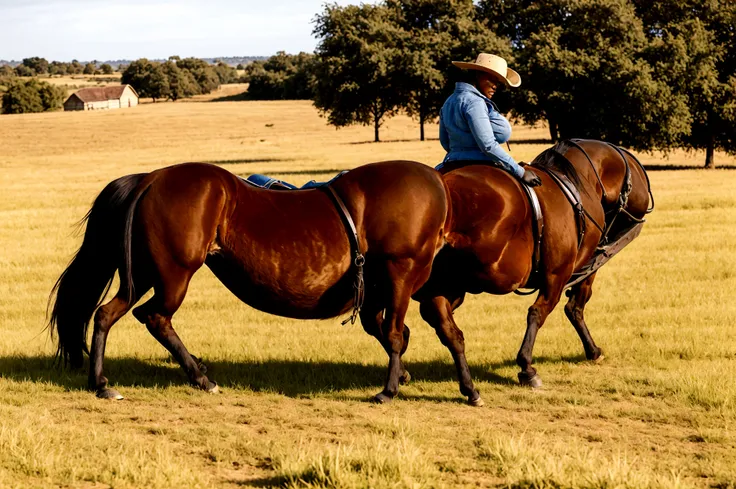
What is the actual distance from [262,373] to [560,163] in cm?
348

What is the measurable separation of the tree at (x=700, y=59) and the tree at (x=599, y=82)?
87 centimetres

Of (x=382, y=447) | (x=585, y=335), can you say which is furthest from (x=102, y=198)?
(x=585, y=335)

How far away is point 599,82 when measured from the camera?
34906 mm

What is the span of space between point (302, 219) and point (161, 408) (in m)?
1.87

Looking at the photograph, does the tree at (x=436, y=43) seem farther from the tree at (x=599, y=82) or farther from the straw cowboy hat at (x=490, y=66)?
the straw cowboy hat at (x=490, y=66)

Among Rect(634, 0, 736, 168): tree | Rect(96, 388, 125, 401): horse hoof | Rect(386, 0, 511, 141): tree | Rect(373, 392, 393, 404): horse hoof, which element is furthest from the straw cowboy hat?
Rect(634, 0, 736, 168): tree

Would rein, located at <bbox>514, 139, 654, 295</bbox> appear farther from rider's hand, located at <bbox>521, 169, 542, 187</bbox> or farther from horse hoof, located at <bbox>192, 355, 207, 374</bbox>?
horse hoof, located at <bbox>192, 355, 207, 374</bbox>

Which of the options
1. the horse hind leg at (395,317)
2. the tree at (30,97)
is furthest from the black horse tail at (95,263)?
the tree at (30,97)

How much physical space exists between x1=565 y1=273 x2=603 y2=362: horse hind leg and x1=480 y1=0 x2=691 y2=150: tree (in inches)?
984

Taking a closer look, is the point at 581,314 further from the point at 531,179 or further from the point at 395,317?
the point at 395,317

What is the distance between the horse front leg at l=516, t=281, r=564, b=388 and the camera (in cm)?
798

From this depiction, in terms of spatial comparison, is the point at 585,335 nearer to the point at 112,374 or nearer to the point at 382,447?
the point at 382,447

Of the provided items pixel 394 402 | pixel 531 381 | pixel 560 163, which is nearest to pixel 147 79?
pixel 560 163

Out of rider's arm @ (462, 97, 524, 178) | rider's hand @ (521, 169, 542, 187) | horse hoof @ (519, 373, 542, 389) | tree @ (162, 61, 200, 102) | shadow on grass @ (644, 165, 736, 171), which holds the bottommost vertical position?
shadow on grass @ (644, 165, 736, 171)
